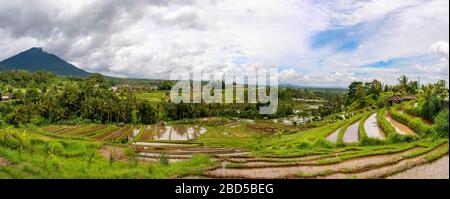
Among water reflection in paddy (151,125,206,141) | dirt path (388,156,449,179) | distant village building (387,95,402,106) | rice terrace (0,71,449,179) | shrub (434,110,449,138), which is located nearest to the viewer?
dirt path (388,156,449,179)

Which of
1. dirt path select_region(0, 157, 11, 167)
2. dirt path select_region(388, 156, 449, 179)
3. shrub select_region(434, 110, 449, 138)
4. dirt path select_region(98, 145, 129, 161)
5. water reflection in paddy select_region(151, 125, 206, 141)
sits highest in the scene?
shrub select_region(434, 110, 449, 138)

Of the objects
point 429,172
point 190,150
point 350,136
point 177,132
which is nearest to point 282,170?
point 429,172

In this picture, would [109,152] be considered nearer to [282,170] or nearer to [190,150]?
[190,150]

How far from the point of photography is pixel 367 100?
109ft

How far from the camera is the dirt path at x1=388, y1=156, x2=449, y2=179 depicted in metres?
6.67

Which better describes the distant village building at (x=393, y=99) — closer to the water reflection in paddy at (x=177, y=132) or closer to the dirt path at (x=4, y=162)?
the water reflection in paddy at (x=177, y=132)

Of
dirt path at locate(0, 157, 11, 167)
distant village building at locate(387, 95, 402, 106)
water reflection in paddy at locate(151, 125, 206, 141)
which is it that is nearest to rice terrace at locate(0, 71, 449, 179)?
dirt path at locate(0, 157, 11, 167)

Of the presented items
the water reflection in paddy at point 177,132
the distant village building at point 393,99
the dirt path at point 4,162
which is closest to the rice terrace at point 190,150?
the dirt path at point 4,162

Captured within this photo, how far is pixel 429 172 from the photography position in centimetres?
706

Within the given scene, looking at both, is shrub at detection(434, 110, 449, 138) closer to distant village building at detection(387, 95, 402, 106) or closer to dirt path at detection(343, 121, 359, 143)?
dirt path at detection(343, 121, 359, 143)

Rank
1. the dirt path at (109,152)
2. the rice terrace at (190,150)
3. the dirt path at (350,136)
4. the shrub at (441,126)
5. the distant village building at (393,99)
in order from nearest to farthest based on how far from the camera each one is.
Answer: the rice terrace at (190,150) < the shrub at (441,126) < the dirt path at (109,152) < the dirt path at (350,136) < the distant village building at (393,99)

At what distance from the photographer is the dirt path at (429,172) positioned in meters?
6.67
